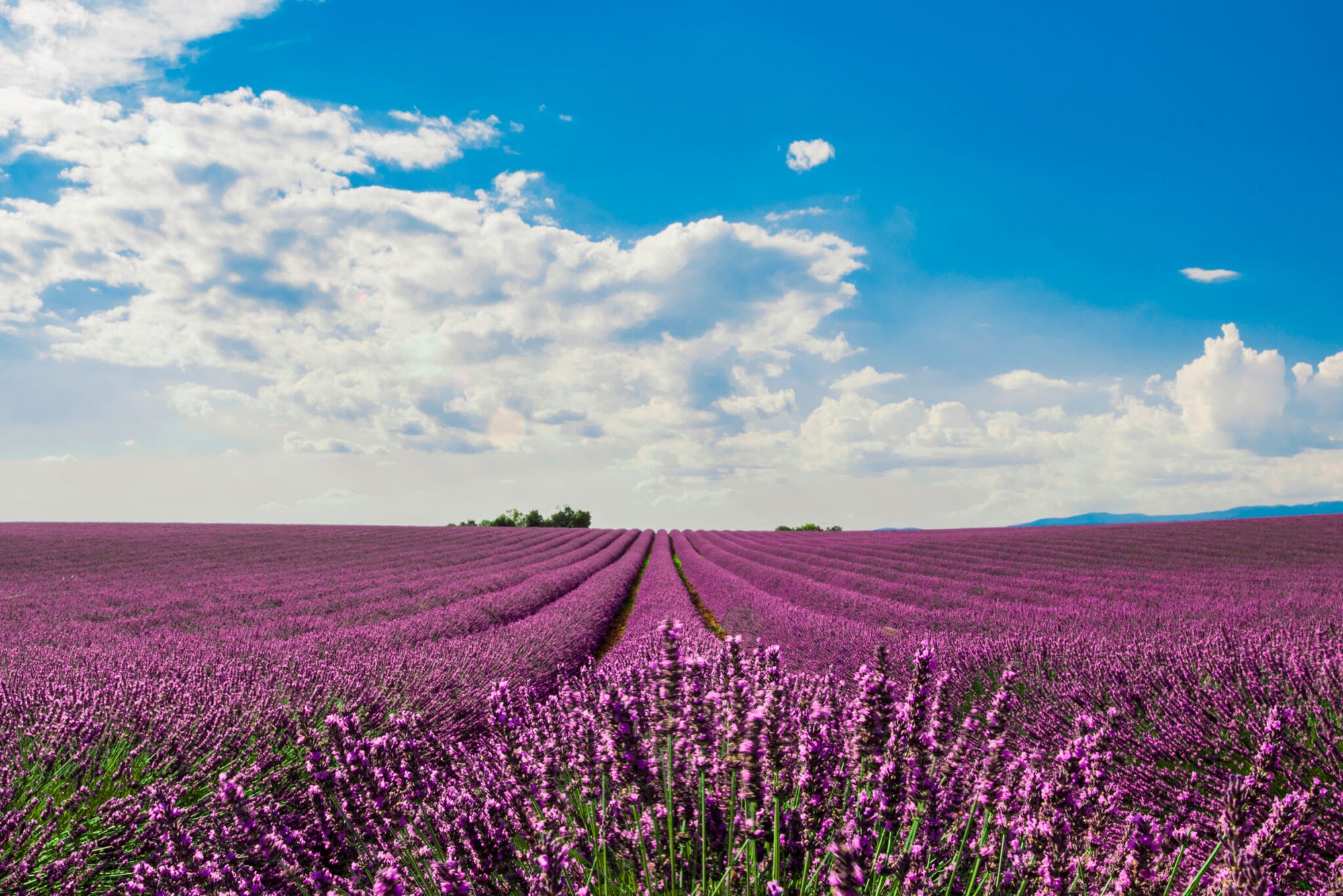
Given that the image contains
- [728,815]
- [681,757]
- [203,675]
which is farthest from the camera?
[203,675]

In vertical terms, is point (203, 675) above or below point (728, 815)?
below

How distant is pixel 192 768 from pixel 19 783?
567mm

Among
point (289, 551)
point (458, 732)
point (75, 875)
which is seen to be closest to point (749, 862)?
point (75, 875)

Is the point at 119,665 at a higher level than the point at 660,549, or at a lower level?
higher

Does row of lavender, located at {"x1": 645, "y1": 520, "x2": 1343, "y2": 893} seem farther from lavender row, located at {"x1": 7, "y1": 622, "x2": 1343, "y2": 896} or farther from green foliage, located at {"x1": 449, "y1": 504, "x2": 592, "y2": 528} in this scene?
green foliage, located at {"x1": 449, "y1": 504, "x2": 592, "y2": 528}

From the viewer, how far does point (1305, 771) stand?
7.91ft

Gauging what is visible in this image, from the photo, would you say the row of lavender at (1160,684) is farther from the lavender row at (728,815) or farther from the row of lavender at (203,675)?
the row of lavender at (203,675)

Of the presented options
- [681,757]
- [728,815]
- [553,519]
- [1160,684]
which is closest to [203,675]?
[681,757]

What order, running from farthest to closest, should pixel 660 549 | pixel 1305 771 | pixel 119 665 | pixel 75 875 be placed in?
pixel 660 549 < pixel 119 665 < pixel 1305 771 < pixel 75 875

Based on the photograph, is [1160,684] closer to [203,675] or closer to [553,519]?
[203,675]

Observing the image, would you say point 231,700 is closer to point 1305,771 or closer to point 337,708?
point 337,708

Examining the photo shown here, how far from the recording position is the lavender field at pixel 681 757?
150 cm

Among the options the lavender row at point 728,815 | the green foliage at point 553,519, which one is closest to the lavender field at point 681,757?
the lavender row at point 728,815

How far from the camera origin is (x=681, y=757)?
2.13m
